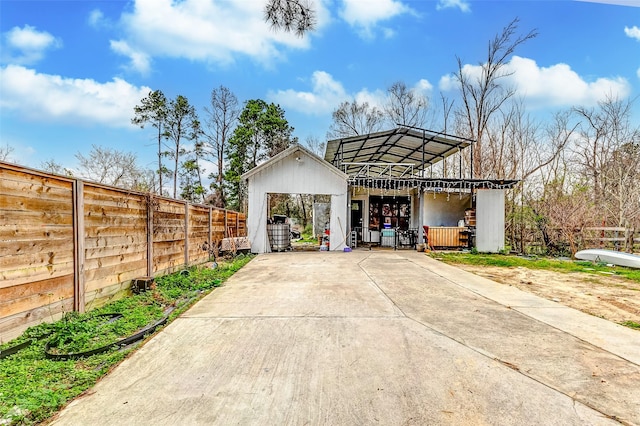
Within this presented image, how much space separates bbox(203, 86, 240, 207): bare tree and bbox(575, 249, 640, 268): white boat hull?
70.0ft

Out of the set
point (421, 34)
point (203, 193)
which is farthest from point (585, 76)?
point (203, 193)

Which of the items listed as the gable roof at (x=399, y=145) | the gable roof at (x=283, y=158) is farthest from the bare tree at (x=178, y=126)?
the gable roof at (x=399, y=145)

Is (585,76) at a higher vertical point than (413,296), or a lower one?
higher

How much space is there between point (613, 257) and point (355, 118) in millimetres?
19602

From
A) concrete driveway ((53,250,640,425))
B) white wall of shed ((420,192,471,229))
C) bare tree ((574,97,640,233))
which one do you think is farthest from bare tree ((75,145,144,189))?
bare tree ((574,97,640,233))

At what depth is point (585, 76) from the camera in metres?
14.6

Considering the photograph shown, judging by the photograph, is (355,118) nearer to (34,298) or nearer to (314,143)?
(314,143)

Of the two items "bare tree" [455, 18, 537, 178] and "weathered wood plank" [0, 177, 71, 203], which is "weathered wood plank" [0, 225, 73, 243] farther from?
"bare tree" [455, 18, 537, 178]

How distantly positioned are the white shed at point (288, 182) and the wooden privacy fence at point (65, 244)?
18.8ft

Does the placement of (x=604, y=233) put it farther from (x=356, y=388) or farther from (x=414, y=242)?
(x=356, y=388)

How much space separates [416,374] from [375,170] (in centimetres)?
1572

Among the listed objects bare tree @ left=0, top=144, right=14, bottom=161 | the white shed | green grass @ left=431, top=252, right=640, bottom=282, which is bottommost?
green grass @ left=431, top=252, right=640, bottom=282

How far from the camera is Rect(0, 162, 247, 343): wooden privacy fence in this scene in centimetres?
272

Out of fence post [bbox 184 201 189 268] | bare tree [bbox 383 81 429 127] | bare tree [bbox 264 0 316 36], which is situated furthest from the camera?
bare tree [bbox 383 81 429 127]
